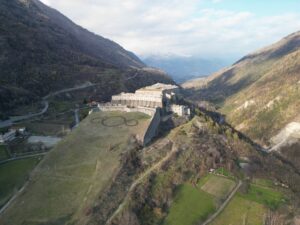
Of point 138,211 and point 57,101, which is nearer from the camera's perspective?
point 138,211

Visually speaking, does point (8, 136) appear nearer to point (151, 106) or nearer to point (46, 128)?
point (46, 128)

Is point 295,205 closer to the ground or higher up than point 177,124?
closer to the ground

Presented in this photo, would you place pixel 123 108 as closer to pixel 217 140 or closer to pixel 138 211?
pixel 217 140

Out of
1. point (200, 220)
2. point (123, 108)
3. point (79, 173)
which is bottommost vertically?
point (200, 220)

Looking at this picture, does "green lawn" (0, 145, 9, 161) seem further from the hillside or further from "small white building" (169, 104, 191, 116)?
"small white building" (169, 104, 191, 116)

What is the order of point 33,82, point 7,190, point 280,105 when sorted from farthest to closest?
point 280,105 → point 33,82 → point 7,190

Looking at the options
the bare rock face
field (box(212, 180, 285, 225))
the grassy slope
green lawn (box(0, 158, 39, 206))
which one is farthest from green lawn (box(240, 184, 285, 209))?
the bare rock face

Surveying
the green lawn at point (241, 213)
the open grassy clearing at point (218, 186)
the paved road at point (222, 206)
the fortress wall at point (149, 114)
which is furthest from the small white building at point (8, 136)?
the green lawn at point (241, 213)

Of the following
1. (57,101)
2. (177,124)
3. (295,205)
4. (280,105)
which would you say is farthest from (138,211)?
(280,105)
